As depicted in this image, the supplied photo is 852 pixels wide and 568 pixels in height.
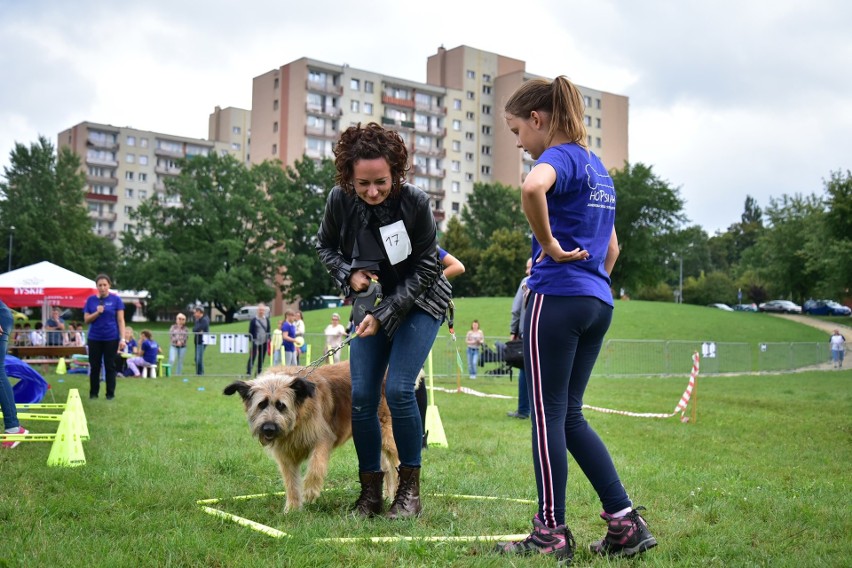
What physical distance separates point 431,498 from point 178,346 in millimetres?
17519

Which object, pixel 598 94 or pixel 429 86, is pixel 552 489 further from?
pixel 598 94

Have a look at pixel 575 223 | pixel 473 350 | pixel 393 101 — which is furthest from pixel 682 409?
pixel 393 101

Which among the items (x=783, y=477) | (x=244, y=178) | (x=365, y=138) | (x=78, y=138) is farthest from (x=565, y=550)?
(x=78, y=138)

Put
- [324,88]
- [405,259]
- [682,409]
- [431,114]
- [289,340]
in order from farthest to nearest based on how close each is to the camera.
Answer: [431,114], [324,88], [289,340], [682,409], [405,259]

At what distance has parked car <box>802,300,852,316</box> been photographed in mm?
64688

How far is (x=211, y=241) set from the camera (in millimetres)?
57656

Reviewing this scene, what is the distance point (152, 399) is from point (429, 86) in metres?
73.3

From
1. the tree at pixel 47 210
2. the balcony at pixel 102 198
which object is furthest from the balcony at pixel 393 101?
the balcony at pixel 102 198

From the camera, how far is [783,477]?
6223mm

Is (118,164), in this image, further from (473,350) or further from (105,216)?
(473,350)

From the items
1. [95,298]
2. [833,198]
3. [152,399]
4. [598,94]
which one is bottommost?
[152,399]

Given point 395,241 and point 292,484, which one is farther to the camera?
point 292,484

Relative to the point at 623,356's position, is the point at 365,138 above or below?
→ above

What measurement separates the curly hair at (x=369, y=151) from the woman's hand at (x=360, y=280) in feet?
1.57
